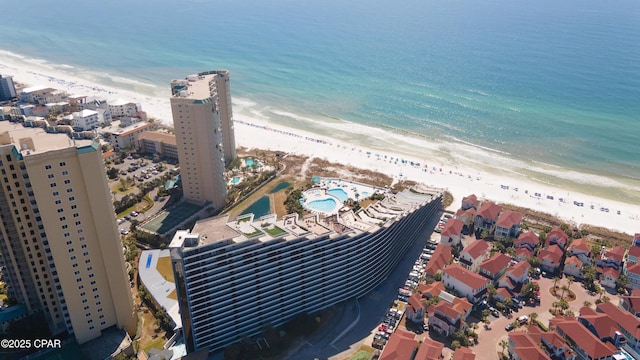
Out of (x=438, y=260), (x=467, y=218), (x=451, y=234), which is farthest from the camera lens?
(x=467, y=218)

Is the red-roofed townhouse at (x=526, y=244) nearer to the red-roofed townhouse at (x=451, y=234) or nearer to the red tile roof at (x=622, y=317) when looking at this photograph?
the red-roofed townhouse at (x=451, y=234)

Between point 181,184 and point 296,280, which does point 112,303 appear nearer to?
point 296,280

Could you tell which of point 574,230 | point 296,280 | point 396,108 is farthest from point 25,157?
point 396,108

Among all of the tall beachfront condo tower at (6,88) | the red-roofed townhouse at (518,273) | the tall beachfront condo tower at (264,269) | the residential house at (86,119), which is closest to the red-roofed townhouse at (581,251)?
the red-roofed townhouse at (518,273)

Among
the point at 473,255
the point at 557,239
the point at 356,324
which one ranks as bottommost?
the point at 356,324

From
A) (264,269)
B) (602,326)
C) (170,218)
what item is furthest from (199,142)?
(602,326)

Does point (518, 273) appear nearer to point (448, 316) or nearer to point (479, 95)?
point (448, 316)
